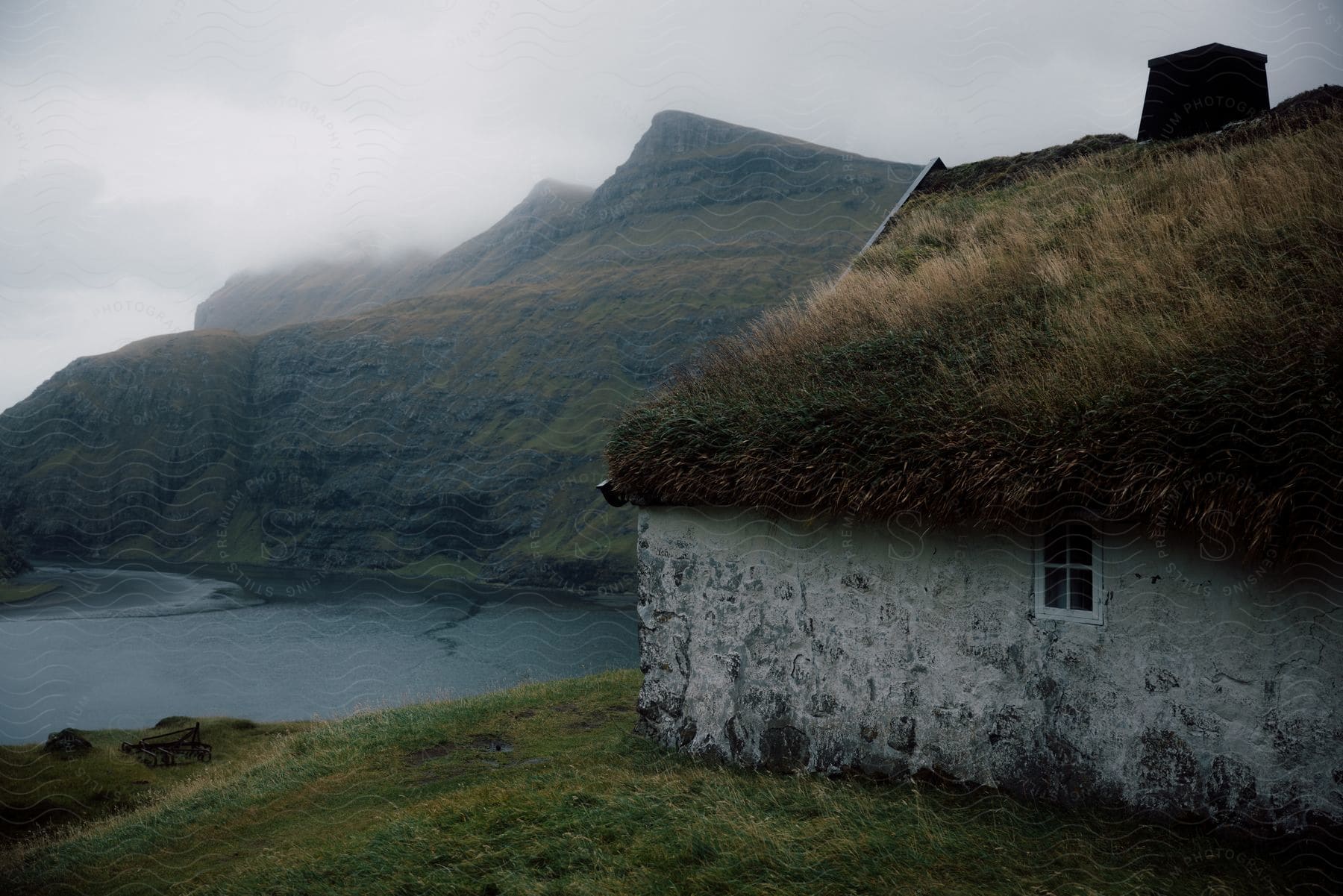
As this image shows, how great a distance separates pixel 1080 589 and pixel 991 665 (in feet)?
3.43

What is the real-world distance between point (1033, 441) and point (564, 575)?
7916 centimetres

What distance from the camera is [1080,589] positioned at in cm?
702

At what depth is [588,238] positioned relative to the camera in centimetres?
19212

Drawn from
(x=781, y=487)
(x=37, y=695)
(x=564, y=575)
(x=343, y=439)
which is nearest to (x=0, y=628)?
(x=37, y=695)

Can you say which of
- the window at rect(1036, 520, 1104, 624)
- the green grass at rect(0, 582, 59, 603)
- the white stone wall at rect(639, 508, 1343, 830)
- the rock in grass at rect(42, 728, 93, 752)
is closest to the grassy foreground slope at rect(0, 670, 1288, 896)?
the white stone wall at rect(639, 508, 1343, 830)

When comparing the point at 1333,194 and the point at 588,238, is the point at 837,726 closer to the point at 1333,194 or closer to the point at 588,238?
the point at 1333,194

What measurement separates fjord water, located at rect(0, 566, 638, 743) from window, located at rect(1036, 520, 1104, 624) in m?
34.6

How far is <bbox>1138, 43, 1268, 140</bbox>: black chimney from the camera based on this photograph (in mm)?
17203

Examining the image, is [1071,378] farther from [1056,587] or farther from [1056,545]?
[1056,587]

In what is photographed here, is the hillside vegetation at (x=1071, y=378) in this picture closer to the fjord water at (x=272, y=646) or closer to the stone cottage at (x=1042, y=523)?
the stone cottage at (x=1042, y=523)

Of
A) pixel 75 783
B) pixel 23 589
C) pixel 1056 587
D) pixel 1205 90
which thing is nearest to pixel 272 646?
pixel 23 589

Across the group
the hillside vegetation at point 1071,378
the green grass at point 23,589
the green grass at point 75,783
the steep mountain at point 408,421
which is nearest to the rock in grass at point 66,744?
the green grass at point 75,783

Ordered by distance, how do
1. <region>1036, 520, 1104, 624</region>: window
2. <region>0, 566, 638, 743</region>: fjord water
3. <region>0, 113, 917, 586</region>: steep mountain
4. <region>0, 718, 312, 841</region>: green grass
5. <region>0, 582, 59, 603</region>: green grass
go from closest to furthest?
<region>1036, 520, 1104, 624</region>: window, <region>0, 718, 312, 841</region>: green grass, <region>0, 566, 638, 743</region>: fjord water, <region>0, 582, 59, 603</region>: green grass, <region>0, 113, 917, 586</region>: steep mountain

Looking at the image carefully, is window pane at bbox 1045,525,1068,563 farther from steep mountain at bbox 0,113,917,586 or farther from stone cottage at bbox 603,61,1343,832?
steep mountain at bbox 0,113,917,586
